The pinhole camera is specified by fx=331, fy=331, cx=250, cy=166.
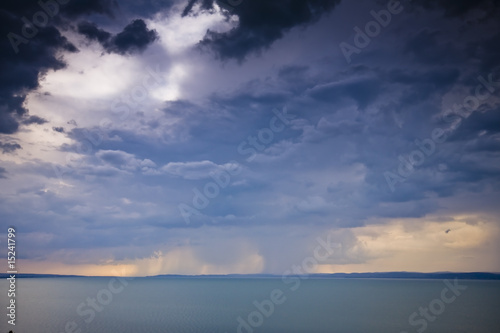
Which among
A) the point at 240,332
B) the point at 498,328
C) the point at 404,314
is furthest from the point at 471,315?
the point at 240,332

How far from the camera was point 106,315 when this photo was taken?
76000 millimetres

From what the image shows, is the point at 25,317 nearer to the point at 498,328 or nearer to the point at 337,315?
the point at 337,315

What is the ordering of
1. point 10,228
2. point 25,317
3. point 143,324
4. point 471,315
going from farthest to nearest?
point 471,315 → point 25,317 → point 143,324 → point 10,228

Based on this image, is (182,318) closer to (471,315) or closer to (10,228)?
(10,228)

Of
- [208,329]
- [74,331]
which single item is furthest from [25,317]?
[208,329]

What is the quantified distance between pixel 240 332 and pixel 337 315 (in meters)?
31.8

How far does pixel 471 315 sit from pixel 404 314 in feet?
48.4

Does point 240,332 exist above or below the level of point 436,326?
above

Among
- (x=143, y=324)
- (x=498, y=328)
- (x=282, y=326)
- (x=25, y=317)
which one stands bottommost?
(x=498, y=328)


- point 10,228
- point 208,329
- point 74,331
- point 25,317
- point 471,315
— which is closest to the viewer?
point 10,228

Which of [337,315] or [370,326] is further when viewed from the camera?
[337,315]

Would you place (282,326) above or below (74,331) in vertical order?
below

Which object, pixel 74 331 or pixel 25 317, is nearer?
pixel 74 331

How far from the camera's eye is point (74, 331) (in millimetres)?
57281
